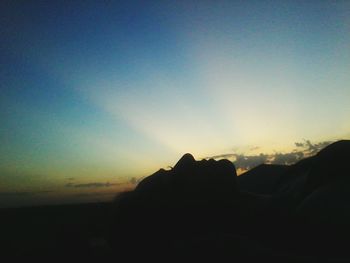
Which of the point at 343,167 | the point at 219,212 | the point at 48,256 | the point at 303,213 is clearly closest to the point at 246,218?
the point at 219,212

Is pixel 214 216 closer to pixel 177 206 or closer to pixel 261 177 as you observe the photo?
pixel 177 206

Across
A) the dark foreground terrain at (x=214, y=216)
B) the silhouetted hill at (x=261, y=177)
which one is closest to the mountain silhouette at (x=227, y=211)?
the dark foreground terrain at (x=214, y=216)

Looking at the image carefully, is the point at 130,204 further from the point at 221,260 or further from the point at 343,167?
the point at 343,167

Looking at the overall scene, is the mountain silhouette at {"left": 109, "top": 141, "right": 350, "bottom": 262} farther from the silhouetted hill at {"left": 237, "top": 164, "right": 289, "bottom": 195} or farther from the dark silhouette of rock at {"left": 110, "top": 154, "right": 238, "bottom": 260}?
the silhouetted hill at {"left": 237, "top": 164, "right": 289, "bottom": 195}

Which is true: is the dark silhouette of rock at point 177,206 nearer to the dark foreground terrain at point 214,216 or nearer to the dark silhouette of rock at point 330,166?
the dark foreground terrain at point 214,216

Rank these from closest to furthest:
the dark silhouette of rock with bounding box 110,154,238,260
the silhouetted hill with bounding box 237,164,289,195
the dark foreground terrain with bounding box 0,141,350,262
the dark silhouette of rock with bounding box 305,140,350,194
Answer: the dark foreground terrain with bounding box 0,141,350,262 → the dark silhouette of rock with bounding box 110,154,238,260 → the dark silhouette of rock with bounding box 305,140,350,194 → the silhouetted hill with bounding box 237,164,289,195

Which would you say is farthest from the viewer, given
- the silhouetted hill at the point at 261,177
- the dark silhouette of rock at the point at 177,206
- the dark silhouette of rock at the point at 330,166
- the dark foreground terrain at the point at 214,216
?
the silhouetted hill at the point at 261,177

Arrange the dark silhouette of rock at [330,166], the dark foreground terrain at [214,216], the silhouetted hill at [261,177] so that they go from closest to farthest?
the dark foreground terrain at [214,216] < the dark silhouette of rock at [330,166] < the silhouetted hill at [261,177]

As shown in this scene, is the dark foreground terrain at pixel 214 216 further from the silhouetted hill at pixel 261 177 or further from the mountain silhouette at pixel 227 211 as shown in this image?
the silhouetted hill at pixel 261 177

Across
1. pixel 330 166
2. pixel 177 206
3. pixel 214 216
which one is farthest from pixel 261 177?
pixel 177 206

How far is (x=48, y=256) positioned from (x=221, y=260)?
6.93 feet

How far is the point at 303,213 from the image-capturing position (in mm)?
3488

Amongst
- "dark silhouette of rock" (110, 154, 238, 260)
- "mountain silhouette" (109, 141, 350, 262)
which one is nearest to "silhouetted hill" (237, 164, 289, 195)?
"mountain silhouette" (109, 141, 350, 262)

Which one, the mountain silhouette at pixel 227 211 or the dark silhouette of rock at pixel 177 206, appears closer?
the mountain silhouette at pixel 227 211
